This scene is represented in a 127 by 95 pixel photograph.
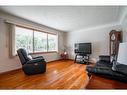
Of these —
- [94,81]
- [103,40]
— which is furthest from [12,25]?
[103,40]

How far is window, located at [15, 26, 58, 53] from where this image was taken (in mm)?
4426

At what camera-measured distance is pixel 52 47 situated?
258 inches

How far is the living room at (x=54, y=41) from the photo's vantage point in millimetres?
2787

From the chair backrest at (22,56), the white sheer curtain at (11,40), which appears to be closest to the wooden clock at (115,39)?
the chair backrest at (22,56)

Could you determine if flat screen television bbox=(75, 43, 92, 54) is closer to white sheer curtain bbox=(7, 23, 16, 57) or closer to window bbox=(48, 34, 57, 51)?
window bbox=(48, 34, 57, 51)

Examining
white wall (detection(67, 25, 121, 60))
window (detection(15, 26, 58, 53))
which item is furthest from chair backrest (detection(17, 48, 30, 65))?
white wall (detection(67, 25, 121, 60))

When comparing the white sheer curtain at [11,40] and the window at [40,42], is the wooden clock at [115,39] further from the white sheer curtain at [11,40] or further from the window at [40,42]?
the white sheer curtain at [11,40]

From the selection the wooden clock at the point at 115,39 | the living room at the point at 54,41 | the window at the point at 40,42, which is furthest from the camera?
the window at the point at 40,42

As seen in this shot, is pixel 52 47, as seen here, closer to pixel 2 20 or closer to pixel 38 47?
pixel 38 47

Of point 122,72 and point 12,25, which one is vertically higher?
point 12,25

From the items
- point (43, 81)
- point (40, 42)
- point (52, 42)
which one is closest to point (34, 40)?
point (40, 42)

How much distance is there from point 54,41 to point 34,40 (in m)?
1.82
